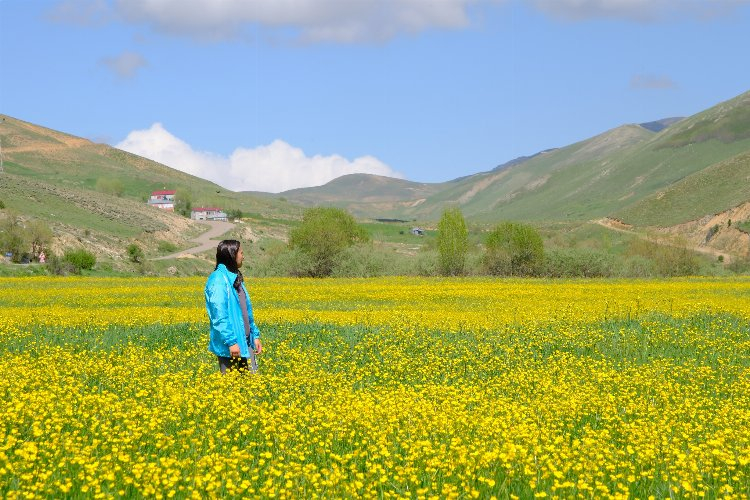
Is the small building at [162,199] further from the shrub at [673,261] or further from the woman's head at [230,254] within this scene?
the woman's head at [230,254]

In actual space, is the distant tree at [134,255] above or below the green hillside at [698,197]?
below

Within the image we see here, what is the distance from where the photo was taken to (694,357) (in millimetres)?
15969

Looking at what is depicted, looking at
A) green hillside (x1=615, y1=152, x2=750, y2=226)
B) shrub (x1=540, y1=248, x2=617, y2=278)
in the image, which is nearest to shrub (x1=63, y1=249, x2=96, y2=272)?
shrub (x1=540, y1=248, x2=617, y2=278)

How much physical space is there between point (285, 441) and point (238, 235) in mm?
126136

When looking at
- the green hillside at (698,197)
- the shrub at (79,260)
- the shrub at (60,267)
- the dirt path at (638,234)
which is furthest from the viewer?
the green hillside at (698,197)

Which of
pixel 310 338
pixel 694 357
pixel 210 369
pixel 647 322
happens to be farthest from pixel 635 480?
pixel 647 322

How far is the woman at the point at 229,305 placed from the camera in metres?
10.7

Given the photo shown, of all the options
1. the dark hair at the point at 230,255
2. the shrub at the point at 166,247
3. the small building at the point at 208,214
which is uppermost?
the small building at the point at 208,214

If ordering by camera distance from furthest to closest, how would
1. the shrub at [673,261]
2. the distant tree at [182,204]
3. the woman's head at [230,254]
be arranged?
the distant tree at [182,204]
the shrub at [673,261]
the woman's head at [230,254]

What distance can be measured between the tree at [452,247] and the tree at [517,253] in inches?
88.2

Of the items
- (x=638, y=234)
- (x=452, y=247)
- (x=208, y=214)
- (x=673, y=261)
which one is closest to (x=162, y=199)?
(x=208, y=214)

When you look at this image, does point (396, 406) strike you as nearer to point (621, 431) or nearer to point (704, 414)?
point (621, 431)

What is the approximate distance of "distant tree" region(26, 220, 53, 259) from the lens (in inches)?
2718

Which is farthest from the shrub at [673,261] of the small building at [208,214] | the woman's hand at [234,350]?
the small building at [208,214]
